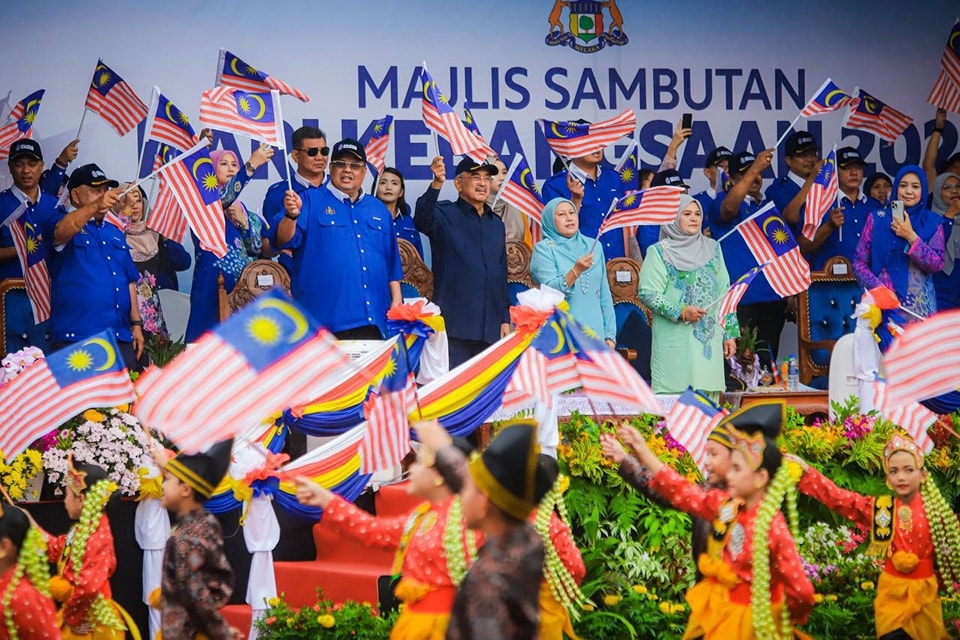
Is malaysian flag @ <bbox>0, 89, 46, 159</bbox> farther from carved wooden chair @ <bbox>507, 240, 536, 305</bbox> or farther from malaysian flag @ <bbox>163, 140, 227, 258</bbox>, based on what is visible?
carved wooden chair @ <bbox>507, 240, 536, 305</bbox>

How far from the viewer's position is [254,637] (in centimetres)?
778

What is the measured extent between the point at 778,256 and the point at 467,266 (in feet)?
7.98

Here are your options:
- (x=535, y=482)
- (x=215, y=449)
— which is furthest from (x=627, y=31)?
(x=535, y=482)

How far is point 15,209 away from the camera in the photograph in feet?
32.7

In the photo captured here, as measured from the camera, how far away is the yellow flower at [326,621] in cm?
756

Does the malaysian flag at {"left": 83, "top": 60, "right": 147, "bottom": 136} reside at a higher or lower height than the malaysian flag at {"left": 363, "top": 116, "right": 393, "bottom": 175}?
higher

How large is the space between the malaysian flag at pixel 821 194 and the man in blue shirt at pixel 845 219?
0.66ft

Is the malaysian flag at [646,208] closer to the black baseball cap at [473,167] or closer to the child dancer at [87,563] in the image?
the black baseball cap at [473,167]

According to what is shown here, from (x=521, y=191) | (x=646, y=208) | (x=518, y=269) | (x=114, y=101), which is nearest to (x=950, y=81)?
(x=646, y=208)

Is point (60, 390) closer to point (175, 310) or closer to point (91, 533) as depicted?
point (91, 533)

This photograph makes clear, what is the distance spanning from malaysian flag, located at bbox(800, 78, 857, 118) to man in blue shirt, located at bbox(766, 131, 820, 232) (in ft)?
0.97

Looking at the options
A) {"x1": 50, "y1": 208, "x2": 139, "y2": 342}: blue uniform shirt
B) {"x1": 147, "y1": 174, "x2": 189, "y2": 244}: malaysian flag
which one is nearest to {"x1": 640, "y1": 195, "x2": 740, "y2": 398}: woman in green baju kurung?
{"x1": 147, "y1": 174, "x2": 189, "y2": 244}: malaysian flag

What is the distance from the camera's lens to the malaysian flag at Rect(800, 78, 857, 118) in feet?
36.9

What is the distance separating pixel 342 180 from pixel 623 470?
11.9 ft
